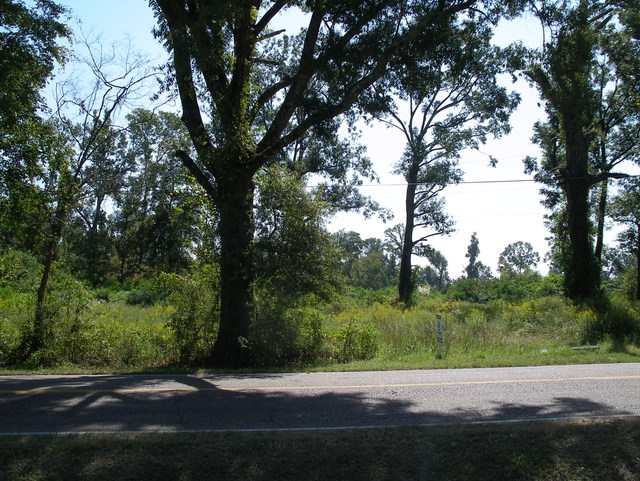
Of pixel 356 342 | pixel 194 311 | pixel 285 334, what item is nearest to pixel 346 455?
pixel 285 334

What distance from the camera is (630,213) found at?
37000 millimetres

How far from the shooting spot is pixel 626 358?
12.3 meters

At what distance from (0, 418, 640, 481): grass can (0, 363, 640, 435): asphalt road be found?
696 millimetres

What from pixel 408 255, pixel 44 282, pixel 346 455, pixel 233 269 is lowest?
pixel 346 455

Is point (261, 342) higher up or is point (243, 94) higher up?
point (243, 94)

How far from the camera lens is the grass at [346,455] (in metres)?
4.52

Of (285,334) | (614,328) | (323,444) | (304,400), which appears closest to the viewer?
(323,444)

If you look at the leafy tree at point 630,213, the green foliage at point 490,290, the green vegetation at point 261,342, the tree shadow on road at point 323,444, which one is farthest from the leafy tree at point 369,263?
the tree shadow on road at point 323,444

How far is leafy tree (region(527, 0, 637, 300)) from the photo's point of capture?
14383 millimetres

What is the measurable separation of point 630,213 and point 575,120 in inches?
865

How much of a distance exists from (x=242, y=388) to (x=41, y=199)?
856 cm

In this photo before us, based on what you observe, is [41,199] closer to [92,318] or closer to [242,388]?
[92,318]

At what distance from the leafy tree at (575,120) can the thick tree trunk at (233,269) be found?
9928 millimetres

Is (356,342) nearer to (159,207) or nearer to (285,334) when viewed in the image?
(285,334)
